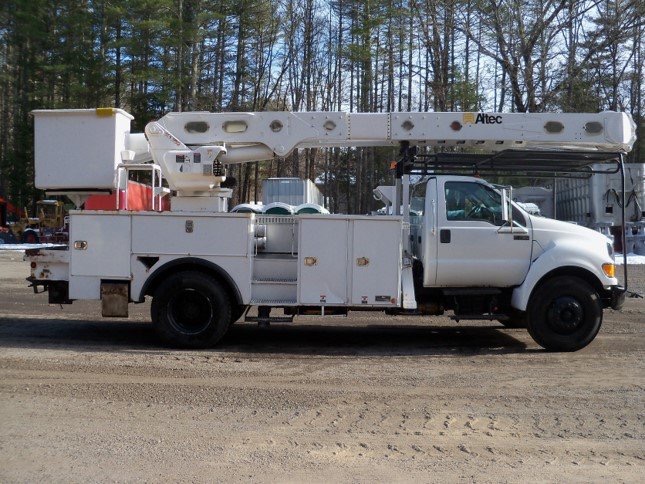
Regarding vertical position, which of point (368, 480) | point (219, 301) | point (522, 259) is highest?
point (522, 259)

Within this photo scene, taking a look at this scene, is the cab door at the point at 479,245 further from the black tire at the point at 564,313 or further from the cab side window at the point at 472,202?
the black tire at the point at 564,313

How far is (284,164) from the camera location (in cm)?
4244

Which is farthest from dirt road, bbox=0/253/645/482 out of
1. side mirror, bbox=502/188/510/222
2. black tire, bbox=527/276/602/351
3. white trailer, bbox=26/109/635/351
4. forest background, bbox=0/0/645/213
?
forest background, bbox=0/0/645/213

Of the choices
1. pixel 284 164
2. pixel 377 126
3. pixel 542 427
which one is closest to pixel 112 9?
pixel 284 164

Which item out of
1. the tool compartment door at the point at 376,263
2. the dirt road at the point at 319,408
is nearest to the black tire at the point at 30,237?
the dirt road at the point at 319,408

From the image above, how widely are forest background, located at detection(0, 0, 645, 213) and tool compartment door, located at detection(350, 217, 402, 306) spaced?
23.6 metres

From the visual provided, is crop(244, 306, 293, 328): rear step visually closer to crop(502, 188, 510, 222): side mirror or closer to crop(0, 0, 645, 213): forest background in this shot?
crop(502, 188, 510, 222): side mirror

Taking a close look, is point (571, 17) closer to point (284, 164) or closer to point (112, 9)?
point (284, 164)

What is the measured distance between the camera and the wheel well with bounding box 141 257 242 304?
9195 millimetres

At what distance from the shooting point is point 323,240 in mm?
9188

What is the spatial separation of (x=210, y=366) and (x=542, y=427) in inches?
161

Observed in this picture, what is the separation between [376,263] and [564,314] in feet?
8.76

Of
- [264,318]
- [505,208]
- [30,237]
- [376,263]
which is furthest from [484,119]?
[30,237]

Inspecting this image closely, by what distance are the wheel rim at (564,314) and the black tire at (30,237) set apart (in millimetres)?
34757
